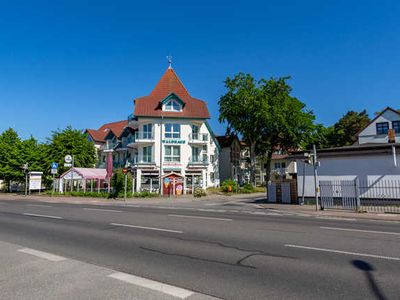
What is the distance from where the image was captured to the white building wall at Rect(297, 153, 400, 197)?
66.2ft

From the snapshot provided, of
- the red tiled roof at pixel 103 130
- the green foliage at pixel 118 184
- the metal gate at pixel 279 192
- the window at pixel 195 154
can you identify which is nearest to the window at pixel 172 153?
the window at pixel 195 154

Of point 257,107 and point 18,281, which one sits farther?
point 257,107

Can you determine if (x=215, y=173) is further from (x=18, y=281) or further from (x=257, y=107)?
(x=18, y=281)

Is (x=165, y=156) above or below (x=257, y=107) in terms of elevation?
below

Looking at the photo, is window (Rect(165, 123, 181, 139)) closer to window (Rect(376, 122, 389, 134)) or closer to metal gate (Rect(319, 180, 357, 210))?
metal gate (Rect(319, 180, 357, 210))

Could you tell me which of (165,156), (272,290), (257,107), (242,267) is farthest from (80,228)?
(257,107)

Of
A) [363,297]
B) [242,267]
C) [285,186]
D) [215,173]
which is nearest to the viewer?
[363,297]

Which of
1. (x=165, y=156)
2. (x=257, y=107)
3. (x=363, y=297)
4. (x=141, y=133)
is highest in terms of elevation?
(x=257, y=107)

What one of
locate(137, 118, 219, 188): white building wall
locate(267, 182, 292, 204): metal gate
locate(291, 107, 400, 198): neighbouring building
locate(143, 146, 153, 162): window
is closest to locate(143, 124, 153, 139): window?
locate(137, 118, 219, 188): white building wall

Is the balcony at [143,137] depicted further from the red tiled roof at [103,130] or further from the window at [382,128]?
the window at [382,128]

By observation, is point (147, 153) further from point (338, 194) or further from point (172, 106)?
point (338, 194)

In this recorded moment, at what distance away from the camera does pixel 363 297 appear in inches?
178

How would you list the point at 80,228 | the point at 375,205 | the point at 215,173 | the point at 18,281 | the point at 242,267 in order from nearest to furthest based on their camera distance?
1. the point at 18,281
2. the point at 242,267
3. the point at 80,228
4. the point at 375,205
5. the point at 215,173

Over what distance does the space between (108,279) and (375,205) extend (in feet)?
64.5
